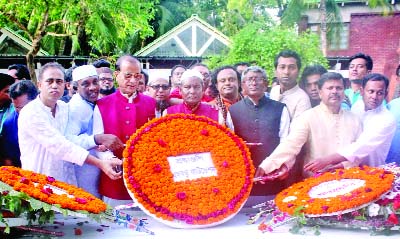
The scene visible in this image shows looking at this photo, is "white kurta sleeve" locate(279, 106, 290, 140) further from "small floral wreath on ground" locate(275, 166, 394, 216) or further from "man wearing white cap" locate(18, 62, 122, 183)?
"man wearing white cap" locate(18, 62, 122, 183)

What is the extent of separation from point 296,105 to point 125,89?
165 centimetres

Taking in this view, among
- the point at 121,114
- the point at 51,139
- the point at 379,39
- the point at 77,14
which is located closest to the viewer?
the point at 51,139

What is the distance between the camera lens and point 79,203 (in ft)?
13.1

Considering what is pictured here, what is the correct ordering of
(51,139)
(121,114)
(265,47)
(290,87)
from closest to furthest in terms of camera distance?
1. (51,139)
2. (121,114)
3. (290,87)
4. (265,47)

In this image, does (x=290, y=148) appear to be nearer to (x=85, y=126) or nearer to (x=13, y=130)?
(x=85, y=126)

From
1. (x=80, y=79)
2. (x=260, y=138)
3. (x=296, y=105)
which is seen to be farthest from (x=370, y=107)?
(x=80, y=79)

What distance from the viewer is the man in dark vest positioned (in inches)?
198

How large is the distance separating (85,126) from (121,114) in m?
0.38

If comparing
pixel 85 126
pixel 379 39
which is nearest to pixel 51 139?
pixel 85 126

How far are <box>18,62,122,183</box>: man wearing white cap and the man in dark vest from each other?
4.24 feet

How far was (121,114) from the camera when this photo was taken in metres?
4.90

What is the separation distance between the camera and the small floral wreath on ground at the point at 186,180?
4191mm

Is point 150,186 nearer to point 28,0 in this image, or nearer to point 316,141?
point 316,141

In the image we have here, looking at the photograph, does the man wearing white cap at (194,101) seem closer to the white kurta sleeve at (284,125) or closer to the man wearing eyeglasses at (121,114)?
the man wearing eyeglasses at (121,114)
